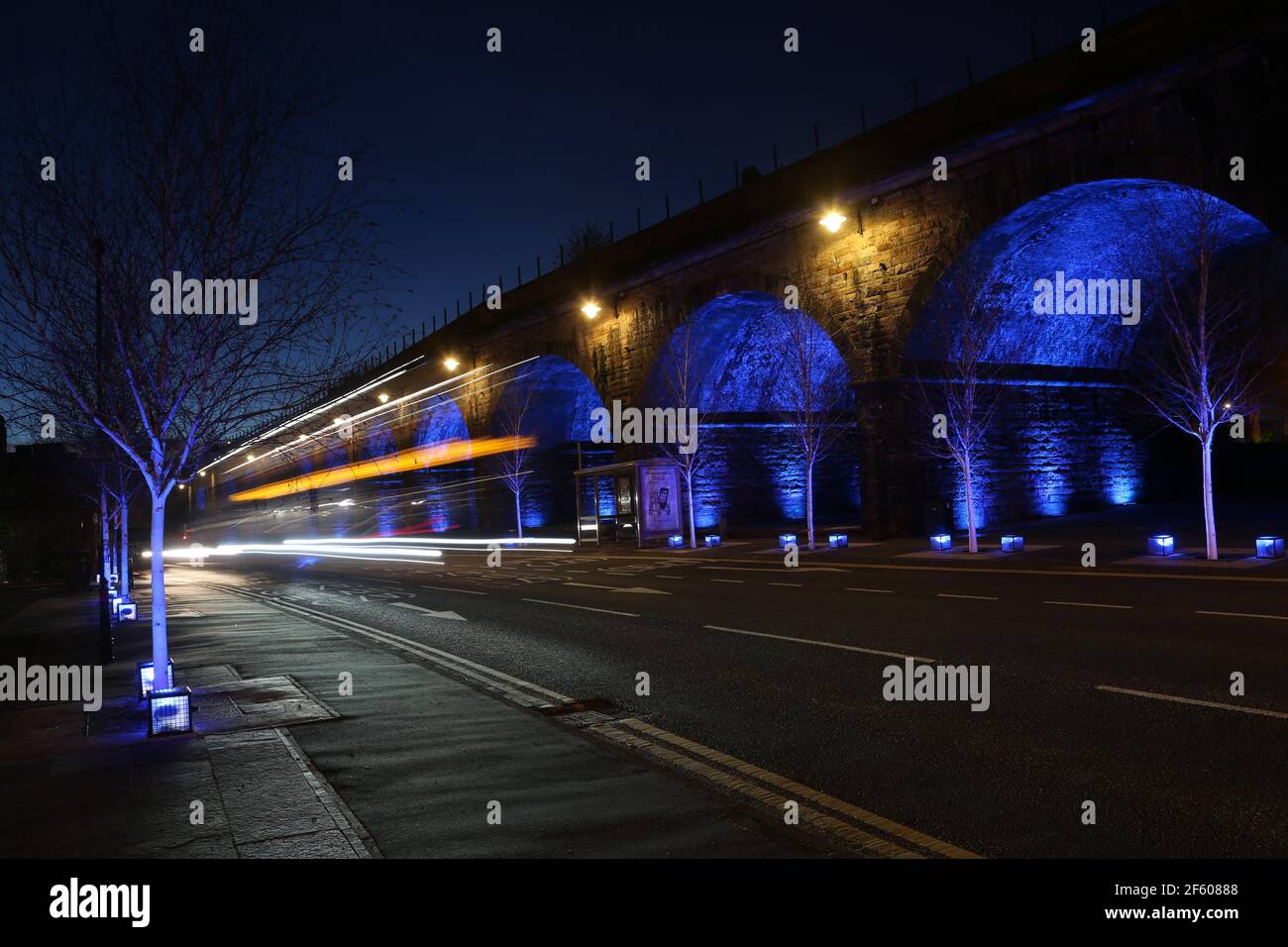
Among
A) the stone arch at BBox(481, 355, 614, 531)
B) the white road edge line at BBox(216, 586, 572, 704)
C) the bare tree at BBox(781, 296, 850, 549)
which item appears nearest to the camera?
the white road edge line at BBox(216, 586, 572, 704)

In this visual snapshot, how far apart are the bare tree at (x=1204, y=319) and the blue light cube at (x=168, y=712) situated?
16.9 meters

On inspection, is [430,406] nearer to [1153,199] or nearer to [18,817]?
[1153,199]

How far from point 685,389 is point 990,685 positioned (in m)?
27.3

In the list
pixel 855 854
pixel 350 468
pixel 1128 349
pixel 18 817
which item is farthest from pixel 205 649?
pixel 350 468

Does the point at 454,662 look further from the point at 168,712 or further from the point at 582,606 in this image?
the point at 582,606

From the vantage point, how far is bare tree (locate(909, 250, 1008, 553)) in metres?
24.1

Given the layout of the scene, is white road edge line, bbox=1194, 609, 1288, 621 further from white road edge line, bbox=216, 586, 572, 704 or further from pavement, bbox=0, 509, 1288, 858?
white road edge line, bbox=216, 586, 572, 704

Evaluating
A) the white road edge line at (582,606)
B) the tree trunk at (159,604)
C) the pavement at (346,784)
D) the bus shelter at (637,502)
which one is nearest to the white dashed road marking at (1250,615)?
the white road edge line at (582,606)

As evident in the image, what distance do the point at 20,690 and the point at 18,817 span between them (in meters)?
5.78

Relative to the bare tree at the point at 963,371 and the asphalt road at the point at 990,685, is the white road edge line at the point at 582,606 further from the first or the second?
the bare tree at the point at 963,371

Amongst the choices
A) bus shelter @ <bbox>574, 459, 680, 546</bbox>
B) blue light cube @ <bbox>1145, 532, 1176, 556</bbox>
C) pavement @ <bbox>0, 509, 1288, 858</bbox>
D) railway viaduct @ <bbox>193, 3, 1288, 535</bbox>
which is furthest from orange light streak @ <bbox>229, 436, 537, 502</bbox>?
pavement @ <bbox>0, 509, 1288, 858</bbox>

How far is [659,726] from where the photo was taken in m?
7.58

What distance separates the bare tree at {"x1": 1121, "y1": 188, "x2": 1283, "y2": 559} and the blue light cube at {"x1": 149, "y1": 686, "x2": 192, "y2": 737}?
16873 mm

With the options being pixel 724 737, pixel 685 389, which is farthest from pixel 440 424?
pixel 724 737
